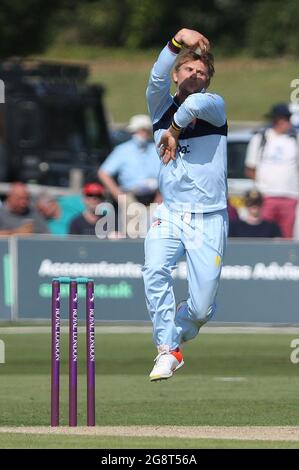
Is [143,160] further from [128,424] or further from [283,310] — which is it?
[128,424]

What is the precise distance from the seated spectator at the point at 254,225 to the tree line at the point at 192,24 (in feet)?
87.5

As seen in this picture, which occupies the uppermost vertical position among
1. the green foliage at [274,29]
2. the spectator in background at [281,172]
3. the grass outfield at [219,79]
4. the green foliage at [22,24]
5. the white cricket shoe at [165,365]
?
the green foliage at [274,29]

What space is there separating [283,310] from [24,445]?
28.5 feet

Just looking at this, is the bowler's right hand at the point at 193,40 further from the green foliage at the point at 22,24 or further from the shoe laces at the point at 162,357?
the green foliage at the point at 22,24

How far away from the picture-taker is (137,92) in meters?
48.1

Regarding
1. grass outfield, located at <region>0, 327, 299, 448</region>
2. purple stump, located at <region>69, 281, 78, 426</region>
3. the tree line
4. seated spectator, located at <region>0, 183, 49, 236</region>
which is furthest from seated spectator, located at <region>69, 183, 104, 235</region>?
the tree line

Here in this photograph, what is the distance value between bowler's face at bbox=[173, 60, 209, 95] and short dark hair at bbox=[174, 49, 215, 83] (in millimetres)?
21

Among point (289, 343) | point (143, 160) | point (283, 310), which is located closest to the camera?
point (289, 343)

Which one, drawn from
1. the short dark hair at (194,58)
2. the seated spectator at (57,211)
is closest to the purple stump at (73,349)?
the short dark hair at (194,58)

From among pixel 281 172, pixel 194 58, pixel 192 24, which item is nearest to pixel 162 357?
pixel 194 58

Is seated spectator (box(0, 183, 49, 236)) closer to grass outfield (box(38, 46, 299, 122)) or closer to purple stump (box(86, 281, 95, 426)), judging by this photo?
purple stump (box(86, 281, 95, 426))

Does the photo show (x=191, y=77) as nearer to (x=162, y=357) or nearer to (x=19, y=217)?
(x=162, y=357)

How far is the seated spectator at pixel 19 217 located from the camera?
1933 centimetres

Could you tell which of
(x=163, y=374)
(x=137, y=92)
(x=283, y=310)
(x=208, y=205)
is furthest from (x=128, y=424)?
(x=137, y=92)
